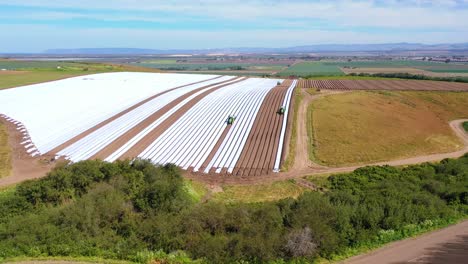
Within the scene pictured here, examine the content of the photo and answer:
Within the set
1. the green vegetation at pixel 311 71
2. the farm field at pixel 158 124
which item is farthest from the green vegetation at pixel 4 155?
the green vegetation at pixel 311 71

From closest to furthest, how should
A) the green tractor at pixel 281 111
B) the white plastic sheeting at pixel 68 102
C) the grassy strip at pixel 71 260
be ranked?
1. the grassy strip at pixel 71 260
2. the white plastic sheeting at pixel 68 102
3. the green tractor at pixel 281 111

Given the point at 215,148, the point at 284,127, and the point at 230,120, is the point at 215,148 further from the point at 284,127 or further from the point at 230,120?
the point at 284,127

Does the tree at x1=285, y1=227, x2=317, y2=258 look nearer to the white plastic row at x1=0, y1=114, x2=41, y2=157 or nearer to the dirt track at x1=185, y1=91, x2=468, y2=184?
the dirt track at x1=185, y1=91, x2=468, y2=184

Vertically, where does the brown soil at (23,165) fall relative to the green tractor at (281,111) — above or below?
below

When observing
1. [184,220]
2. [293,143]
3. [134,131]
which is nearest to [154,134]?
[134,131]

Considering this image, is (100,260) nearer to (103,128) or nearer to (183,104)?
(103,128)

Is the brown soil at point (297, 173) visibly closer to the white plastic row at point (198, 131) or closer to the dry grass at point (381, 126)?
the dry grass at point (381, 126)

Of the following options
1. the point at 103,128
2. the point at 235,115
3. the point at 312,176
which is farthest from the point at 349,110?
the point at 103,128
